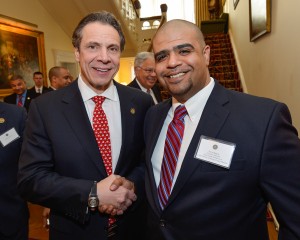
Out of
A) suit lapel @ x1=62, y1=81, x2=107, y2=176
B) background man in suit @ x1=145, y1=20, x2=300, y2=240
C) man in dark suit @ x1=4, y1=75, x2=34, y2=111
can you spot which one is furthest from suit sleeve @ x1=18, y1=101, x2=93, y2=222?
man in dark suit @ x1=4, y1=75, x2=34, y2=111

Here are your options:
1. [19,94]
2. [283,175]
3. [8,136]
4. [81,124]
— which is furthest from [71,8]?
[283,175]

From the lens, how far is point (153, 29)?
32.5 feet

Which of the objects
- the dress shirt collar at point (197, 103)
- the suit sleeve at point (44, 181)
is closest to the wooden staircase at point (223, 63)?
the dress shirt collar at point (197, 103)

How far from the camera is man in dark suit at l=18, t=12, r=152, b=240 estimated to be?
1290 mm

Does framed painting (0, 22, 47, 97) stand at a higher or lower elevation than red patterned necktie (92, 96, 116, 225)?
higher

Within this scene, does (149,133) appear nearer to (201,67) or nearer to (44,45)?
(201,67)

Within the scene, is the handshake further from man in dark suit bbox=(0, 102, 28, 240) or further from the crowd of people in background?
man in dark suit bbox=(0, 102, 28, 240)

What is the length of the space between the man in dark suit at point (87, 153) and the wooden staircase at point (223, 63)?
5.10 meters

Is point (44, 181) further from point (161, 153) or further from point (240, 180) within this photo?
point (240, 180)

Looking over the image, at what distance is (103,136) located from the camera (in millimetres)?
1448

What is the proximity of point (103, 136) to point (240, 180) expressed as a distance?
695mm

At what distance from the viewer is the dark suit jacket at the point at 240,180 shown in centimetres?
106

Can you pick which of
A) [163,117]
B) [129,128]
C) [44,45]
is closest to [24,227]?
[129,128]

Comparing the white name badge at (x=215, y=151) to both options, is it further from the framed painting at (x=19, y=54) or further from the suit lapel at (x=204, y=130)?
the framed painting at (x=19, y=54)
